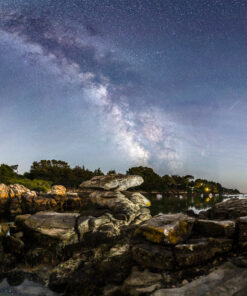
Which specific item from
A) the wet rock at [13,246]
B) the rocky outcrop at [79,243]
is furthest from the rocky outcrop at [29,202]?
the wet rock at [13,246]

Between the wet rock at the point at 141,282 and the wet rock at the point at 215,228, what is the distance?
3.08m

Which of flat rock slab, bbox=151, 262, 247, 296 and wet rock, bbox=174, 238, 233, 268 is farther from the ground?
wet rock, bbox=174, 238, 233, 268

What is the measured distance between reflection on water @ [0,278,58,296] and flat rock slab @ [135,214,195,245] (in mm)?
4187

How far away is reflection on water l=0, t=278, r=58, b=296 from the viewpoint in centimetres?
703

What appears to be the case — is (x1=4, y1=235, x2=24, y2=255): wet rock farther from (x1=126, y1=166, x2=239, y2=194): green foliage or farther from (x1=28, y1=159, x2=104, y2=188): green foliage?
(x1=126, y1=166, x2=239, y2=194): green foliage

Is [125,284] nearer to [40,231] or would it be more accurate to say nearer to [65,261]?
[65,261]

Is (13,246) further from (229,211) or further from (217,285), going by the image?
(229,211)

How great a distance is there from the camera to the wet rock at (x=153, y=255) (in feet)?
23.6

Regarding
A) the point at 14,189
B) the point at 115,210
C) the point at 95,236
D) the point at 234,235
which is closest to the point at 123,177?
the point at 115,210

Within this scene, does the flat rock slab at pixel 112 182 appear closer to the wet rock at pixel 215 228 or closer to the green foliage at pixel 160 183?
the wet rock at pixel 215 228

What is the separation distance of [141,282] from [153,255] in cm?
109

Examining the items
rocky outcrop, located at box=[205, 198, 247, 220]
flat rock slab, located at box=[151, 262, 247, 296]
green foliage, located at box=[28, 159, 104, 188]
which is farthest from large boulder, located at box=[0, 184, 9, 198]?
green foliage, located at box=[28, 159, 104, 188]

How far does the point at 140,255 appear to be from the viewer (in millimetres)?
7824

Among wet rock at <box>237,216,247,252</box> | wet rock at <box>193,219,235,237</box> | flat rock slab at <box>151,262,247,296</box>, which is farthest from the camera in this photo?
wet rock at <box>193,219,235,237</box>
